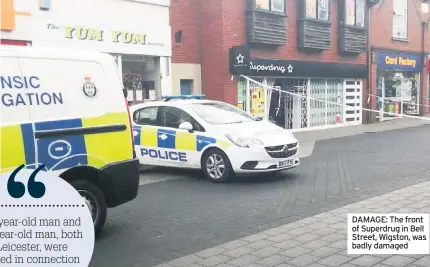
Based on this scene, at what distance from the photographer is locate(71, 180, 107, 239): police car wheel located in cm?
516

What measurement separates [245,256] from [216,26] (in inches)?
457

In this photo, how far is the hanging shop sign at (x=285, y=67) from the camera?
1530 centimetres

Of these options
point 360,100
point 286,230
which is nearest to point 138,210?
point 286,230

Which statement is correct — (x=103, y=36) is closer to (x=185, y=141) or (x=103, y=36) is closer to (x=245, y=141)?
(x=185, y=141)

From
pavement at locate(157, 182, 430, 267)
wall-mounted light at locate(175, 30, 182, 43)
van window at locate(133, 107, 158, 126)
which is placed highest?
wall-mounted light at locate(175, 30, 182, 43)

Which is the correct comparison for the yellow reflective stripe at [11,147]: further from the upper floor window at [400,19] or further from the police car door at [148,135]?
the upper floor window at [400,19]

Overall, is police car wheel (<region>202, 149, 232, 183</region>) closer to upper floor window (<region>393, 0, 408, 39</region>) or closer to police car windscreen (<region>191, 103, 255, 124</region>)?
police car windscreen (<region>191, 103, 255, 124</region>)

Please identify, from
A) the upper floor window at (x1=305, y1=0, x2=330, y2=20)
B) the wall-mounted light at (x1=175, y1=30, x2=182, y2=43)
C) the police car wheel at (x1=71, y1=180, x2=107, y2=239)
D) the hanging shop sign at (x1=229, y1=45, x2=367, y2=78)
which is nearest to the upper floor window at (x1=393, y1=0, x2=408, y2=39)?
the hanging shop sign at (x1=229, y1=45, x2=367, y2=78)

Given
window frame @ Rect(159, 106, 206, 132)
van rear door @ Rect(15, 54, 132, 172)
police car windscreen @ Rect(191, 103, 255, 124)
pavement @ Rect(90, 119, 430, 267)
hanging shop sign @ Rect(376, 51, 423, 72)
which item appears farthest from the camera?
hanging shop sign @ Rect(376, 51, 423, 72)

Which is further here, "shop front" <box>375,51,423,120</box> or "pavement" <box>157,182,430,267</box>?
"shop front" <box>375,51,423,120</box>

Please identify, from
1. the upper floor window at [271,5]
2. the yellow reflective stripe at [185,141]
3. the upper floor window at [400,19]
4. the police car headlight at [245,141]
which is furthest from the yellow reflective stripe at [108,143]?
the upper floor window at [400,19]

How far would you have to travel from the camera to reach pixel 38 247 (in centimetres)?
260

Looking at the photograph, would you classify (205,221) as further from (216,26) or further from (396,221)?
(216,26)

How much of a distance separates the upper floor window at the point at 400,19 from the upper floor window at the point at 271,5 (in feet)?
28.9
